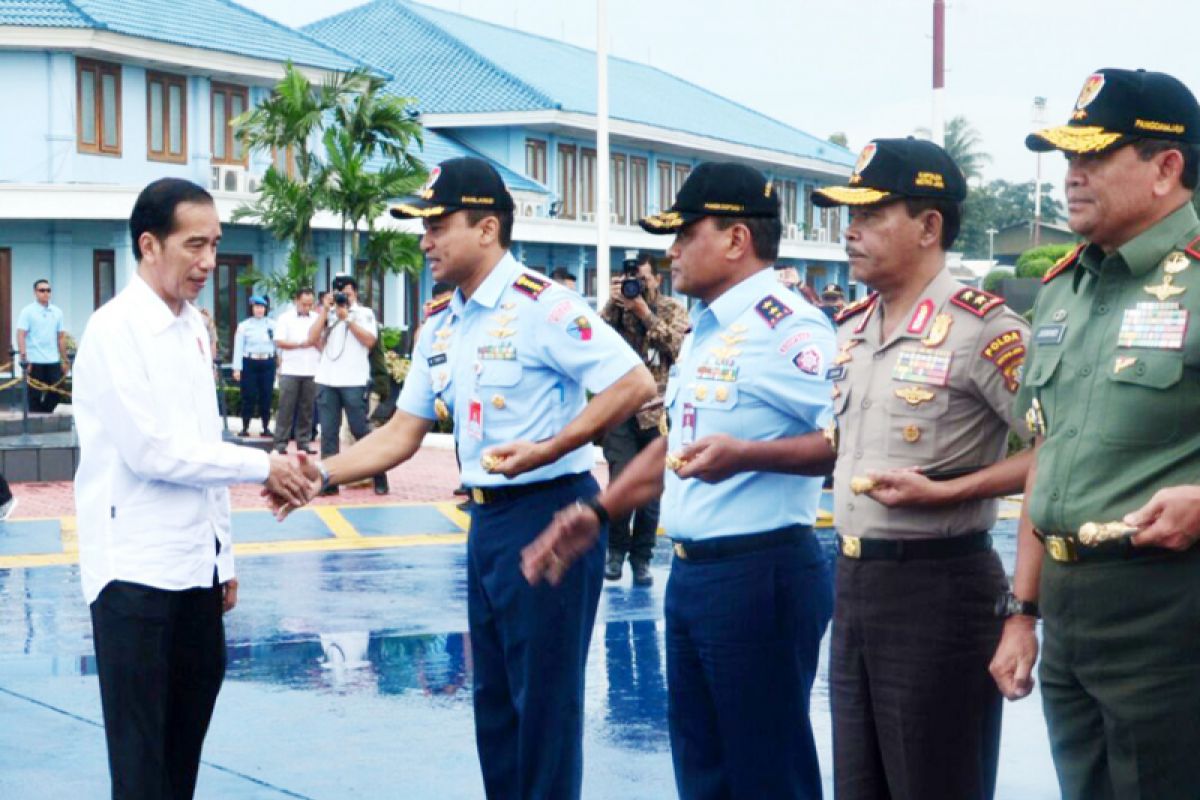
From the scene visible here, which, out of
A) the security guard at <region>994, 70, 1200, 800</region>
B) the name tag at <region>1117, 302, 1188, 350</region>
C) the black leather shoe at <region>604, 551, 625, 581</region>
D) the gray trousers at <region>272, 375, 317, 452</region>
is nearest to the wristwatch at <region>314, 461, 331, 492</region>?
the security guard at <region>994, 70, 1200, 800</region>

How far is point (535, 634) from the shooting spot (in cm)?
516

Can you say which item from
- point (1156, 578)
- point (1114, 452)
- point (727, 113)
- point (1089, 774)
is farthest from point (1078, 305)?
point (727, 113)

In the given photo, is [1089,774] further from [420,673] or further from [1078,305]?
[420,673]

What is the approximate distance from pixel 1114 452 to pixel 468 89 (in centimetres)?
3967

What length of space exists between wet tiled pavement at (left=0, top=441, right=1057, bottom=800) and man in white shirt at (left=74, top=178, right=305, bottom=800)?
146 centimetres

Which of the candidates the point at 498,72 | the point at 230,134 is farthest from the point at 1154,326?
the point at 498,72

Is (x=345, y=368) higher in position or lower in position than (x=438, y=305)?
lower

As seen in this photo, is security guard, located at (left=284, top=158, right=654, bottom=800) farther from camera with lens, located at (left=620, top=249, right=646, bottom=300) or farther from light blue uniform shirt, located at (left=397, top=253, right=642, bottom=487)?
camera with lens, located at (left=620, top=249, right=646, bottom=300)

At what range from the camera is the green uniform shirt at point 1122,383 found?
3.55 meters

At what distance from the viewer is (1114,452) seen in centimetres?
361

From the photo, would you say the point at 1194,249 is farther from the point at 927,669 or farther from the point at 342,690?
the point at 342,690

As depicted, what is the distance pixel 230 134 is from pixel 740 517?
98.7ft

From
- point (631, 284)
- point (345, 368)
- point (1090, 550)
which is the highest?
point (631, 284)

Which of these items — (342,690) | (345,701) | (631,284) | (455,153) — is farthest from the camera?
(455,153)
